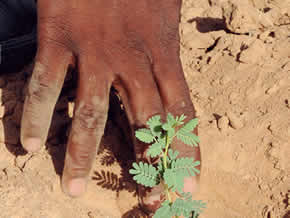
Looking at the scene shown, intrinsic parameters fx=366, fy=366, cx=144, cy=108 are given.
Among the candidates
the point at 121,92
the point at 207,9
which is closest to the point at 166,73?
the point at 121,92

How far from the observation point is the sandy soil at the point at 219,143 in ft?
7.00

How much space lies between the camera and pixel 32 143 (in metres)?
2.10

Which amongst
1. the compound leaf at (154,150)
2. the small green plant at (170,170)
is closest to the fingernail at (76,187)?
the small green plant at (170,170)

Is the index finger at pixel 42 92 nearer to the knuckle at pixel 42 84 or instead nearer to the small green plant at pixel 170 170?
the knuckle at pixel 42 84

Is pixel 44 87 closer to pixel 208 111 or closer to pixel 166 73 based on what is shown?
pixel 166 73

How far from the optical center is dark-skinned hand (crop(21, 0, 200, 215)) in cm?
209

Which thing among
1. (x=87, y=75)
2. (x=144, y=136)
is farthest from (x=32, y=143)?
(x=144, y=136)

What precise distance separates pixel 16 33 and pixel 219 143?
6.42ft

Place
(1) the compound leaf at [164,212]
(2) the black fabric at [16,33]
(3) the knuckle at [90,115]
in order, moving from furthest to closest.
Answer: (2) the black fabric at [16,33] → (3) the knuckle at [90,115] → (1) the compound leaf at [164,212]

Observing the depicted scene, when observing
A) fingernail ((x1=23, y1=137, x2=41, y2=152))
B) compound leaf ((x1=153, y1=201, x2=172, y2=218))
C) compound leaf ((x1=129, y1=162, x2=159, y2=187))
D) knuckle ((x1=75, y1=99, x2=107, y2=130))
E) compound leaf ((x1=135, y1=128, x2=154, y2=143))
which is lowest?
compound leaf ((x1=153, y1=201, x2=172, y2=218))

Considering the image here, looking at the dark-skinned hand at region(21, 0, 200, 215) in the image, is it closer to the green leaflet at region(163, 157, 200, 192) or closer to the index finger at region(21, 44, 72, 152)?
the index finger at region(21, 44, 72, 152)

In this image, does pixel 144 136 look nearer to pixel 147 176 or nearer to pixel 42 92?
pixel 147 176

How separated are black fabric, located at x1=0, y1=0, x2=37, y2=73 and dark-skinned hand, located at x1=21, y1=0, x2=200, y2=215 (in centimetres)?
87

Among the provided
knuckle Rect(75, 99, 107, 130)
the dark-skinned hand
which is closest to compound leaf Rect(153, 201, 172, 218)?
the dark-skinned hand
